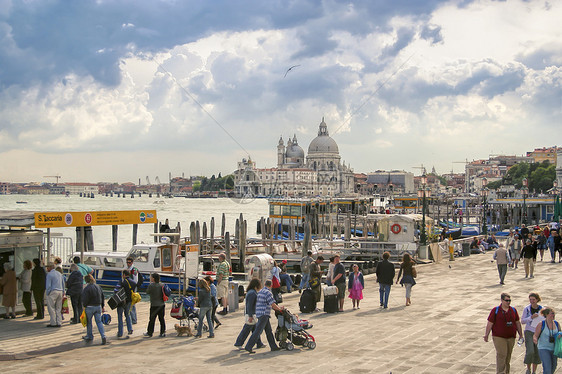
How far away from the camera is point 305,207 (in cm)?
5156

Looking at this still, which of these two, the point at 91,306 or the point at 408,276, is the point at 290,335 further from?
the point at 408,276

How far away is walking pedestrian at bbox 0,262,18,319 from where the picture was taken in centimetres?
1147

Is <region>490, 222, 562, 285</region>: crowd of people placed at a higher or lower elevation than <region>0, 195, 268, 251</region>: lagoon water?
higher

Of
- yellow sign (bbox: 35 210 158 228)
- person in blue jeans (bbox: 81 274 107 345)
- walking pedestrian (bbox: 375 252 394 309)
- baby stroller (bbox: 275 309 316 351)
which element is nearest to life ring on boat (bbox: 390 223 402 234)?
yellow sign (bbox: 35 210 158 228)

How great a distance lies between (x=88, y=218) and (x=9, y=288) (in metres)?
3.53

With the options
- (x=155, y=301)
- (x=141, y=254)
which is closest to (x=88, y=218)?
(x=141, y=254)

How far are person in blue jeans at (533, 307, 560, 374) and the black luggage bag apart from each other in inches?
208

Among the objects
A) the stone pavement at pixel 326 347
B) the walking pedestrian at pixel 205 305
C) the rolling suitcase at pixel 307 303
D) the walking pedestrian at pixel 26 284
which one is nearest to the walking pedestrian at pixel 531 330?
the stone pavement at pixel 326 347

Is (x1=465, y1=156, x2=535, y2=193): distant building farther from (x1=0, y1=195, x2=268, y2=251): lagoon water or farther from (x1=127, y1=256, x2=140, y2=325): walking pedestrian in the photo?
(x1=127, y1=256, x2=140, y2=325): walking pedestrian

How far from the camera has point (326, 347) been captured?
372 inches

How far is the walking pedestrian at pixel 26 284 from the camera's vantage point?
11.7 metres

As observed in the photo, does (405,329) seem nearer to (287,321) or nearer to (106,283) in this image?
(287,321)

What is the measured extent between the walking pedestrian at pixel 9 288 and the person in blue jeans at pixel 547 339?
842 cm

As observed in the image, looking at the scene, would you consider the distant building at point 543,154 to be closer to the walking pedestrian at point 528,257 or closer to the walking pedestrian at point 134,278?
the walking pedestrian at point 528,257
